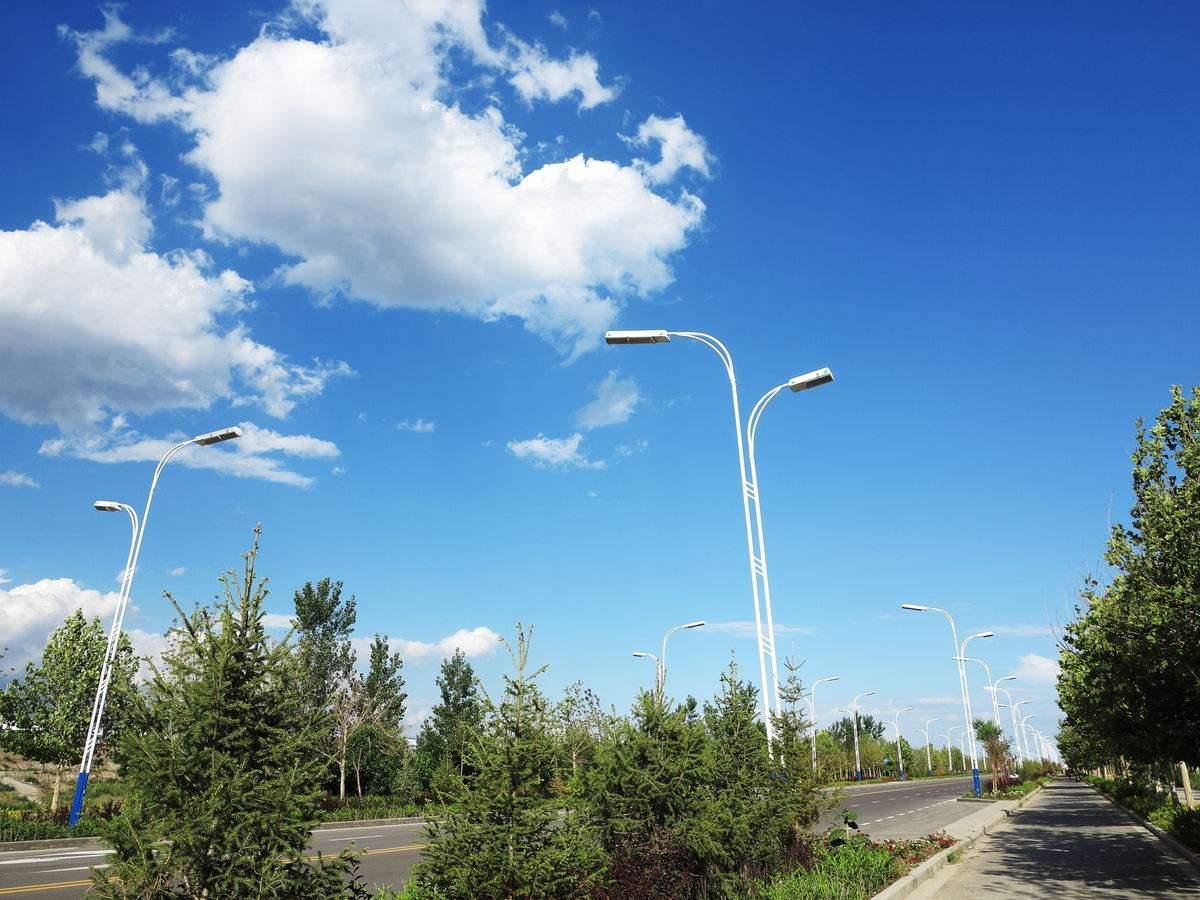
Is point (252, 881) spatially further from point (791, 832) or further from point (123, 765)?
point (791, 832)

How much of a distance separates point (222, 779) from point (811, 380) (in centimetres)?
1160

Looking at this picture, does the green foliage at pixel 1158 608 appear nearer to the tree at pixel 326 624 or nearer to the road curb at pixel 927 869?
the road curb at pixel 927 869

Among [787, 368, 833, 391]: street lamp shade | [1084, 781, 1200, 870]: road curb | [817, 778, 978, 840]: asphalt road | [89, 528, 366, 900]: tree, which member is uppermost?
[787, 368, 833, 391]: street lamp shade

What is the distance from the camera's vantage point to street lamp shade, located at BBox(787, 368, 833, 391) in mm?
14305

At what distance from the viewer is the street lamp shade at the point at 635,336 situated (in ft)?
46.0

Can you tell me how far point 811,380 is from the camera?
47.9ft

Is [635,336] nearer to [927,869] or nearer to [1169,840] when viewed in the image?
[927,869]

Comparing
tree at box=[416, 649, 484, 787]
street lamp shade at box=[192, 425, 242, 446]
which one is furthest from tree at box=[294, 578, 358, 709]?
street lamp shade at box=[192, 425, 242, 446]

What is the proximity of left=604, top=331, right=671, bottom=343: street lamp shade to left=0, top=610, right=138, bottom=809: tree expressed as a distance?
23.6 meters

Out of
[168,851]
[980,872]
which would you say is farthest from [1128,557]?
[168,851]

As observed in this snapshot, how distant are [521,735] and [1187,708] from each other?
41.1ft

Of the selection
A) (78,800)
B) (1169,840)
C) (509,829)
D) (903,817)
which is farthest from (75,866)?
(903,817)

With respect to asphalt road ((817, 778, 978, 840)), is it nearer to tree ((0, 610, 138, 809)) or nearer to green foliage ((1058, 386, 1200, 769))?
green foliage ((1058, 386, 1200, 769))

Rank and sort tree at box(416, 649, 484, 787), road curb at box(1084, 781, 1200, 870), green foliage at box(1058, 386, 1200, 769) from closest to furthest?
1. green foliage at box(1058, 386, 1200, 769)
2. road curb at box(1084, 781, 1200, 870)
3. tree at box(416, 649, 484, 787)
